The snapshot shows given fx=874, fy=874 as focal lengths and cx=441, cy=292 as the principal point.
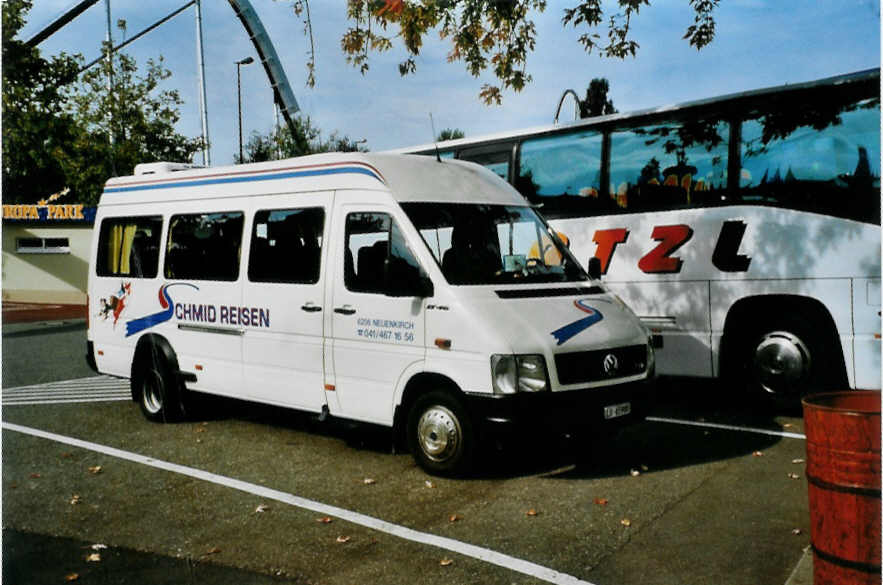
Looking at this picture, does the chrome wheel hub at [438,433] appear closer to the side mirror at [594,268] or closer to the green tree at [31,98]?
the side mirror at [594,268]

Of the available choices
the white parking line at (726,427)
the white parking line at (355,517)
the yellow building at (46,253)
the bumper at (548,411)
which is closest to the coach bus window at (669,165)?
the white parking line at (726,427)

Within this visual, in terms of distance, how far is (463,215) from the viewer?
24.3 ft

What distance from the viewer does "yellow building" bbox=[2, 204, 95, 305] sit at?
33.7m

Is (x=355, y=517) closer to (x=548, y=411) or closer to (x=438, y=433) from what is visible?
(x=438, y=433)

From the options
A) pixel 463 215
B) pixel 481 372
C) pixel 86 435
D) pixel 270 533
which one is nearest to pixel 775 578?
pixel 481 372

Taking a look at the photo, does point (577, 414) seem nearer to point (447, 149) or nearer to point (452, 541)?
point (452, 541)

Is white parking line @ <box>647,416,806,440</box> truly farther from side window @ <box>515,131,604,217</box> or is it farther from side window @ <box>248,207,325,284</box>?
side window @ <box>248,207,325,284</box>

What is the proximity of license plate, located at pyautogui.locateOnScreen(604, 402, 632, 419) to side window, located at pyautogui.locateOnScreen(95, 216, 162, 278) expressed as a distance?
533cm

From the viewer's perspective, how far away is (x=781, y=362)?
8.98 m

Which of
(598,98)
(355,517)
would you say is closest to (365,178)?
(355,517)

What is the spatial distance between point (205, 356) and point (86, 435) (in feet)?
4.55

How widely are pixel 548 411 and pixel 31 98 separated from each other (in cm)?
2235

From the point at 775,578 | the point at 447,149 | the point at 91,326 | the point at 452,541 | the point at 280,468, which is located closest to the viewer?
the point at 775,578

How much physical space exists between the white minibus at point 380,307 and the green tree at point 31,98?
9725mm
